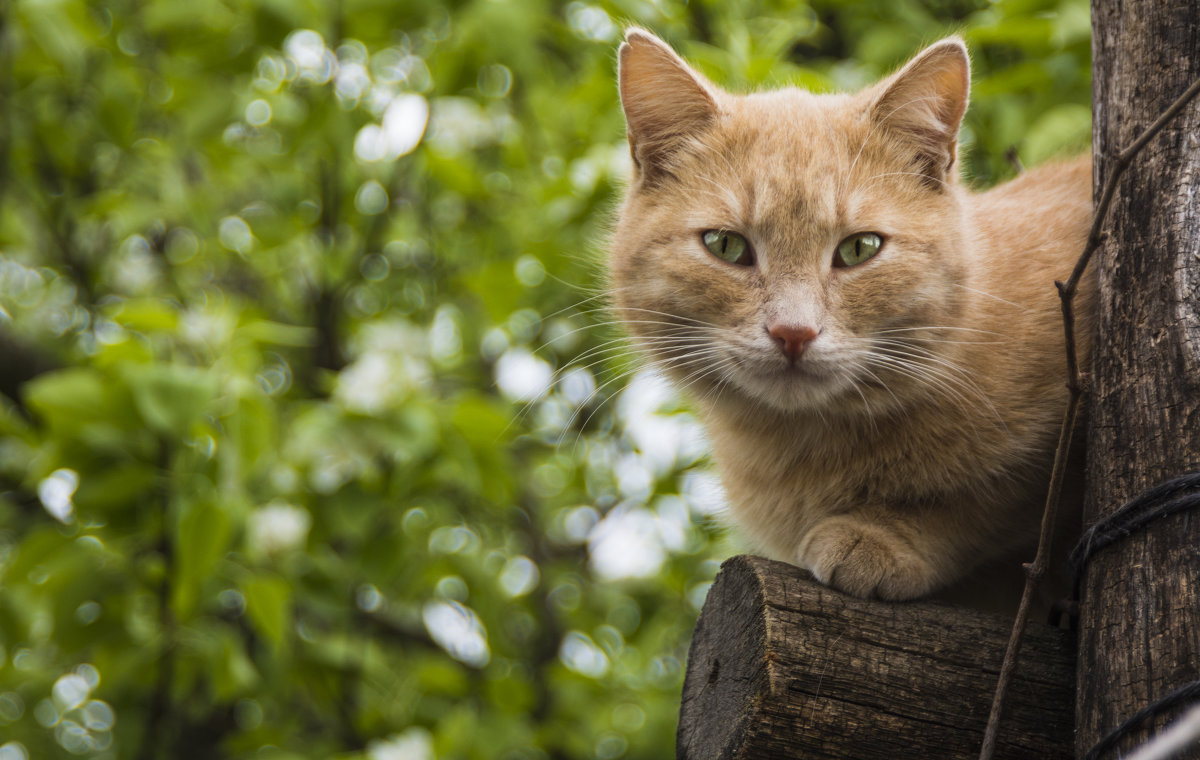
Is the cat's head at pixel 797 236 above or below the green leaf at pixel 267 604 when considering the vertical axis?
above

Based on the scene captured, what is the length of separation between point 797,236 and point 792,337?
0.78 ft

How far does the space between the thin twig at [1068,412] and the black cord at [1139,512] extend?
5 cm

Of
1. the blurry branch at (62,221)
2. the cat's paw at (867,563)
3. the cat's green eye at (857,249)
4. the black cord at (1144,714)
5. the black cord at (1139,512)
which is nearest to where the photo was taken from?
the black cord at (1144,714)

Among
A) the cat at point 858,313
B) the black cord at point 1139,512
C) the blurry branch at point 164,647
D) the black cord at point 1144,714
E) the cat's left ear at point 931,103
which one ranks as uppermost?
the cat's left ear at point 931,103

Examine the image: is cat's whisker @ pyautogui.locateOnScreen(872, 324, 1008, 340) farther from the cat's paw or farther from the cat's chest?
the cat's paw

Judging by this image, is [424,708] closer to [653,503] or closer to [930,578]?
[653,503]

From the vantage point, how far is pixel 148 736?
3.61 meters

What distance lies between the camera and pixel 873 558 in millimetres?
1775

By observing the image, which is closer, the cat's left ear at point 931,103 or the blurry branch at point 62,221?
the cat's left ear at point 931,103

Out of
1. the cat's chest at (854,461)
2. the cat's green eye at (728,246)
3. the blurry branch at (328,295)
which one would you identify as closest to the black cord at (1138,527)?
the cat's chest at (854,461)

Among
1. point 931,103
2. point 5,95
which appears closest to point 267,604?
point 931,103

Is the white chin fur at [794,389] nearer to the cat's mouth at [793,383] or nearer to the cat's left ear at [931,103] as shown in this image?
the cat's mouth at [793,383]

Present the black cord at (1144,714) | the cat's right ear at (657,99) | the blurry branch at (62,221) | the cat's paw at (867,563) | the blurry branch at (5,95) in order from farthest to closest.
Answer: the blurry branch at (62,221) → the blurry branch at (5,95) → the cat's right ear at (657,99) → the cat's paw at (867,563) → the black cord at (1144,714)

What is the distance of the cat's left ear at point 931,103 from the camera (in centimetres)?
208
